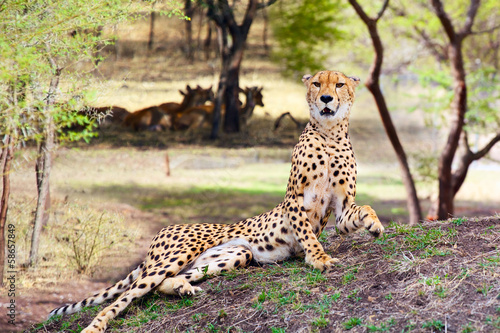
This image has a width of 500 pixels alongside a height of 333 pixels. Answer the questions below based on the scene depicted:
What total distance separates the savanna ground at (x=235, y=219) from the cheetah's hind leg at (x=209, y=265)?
0.08 m

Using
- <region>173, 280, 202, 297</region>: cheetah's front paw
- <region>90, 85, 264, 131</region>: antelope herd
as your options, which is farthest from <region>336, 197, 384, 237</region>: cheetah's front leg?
<region>90, 85, 264, 131</region>: antelope herd

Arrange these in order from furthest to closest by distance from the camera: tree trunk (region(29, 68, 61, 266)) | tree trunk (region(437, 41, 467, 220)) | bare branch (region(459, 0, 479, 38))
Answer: tree trunk (region(437, 41, 467, 220)) < bare branch (region(459, 0, 479, 38)) < tree trunk (region(29, 68, 61, 266))

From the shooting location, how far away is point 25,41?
4.30m

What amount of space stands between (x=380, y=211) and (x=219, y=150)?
14.2 feet

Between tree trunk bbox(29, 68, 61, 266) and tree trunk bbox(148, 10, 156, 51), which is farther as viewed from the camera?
tree trunk bbox(148, 10, 156, 51)

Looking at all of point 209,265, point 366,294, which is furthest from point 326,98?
point 209,265

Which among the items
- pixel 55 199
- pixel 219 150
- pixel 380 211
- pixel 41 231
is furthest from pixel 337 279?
pixel 380 211

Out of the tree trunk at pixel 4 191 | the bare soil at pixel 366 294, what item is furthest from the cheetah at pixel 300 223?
the tree trunk at pixel 4 191

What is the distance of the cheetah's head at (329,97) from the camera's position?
12.7 feet

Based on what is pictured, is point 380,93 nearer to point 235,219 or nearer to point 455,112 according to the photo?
point 455,112

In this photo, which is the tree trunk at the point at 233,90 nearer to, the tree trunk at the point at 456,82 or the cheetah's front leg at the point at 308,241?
the tree trunk at the point at 456,82

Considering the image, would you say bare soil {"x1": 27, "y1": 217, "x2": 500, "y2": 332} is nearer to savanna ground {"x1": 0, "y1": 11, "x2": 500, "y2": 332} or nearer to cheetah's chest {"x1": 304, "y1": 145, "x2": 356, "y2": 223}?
savanna ground {"x1": 0, "y1": 11, "x2": 500, "y2": 332}

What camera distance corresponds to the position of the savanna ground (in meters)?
3.24

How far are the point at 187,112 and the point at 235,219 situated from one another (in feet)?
6.19
